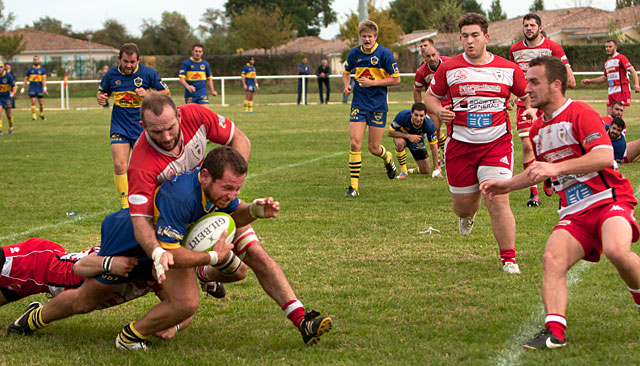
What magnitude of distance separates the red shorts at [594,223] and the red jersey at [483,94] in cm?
182

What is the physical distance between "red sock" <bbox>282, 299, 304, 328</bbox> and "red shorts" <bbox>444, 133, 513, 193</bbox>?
2.28m

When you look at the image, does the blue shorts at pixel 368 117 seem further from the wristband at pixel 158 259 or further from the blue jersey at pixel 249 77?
the blue jersey at pixel 249 77

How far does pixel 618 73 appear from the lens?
15.8m

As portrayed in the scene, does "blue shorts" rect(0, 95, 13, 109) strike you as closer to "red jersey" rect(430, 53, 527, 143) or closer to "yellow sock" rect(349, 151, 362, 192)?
"yellow sock" rect(349, 151, 362, 192)

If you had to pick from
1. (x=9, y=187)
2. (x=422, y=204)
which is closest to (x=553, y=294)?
(x=422, y=204)

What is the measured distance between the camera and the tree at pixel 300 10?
87119mm

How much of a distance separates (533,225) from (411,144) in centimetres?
427

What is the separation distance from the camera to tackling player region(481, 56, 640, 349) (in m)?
4.14

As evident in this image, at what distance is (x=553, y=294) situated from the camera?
13.6 feet

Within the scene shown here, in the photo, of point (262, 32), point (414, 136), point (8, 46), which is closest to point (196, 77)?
point (414, 136)

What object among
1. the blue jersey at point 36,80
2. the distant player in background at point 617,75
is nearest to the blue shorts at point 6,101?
the blue jersey at point 36,80

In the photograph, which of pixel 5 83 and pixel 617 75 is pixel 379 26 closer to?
pixel 5 83

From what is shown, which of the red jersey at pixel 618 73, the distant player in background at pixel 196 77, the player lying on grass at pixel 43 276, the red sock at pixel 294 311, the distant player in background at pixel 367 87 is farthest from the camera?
the distant player in background at pixel 196 77

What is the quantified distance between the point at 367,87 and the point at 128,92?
3.33m
